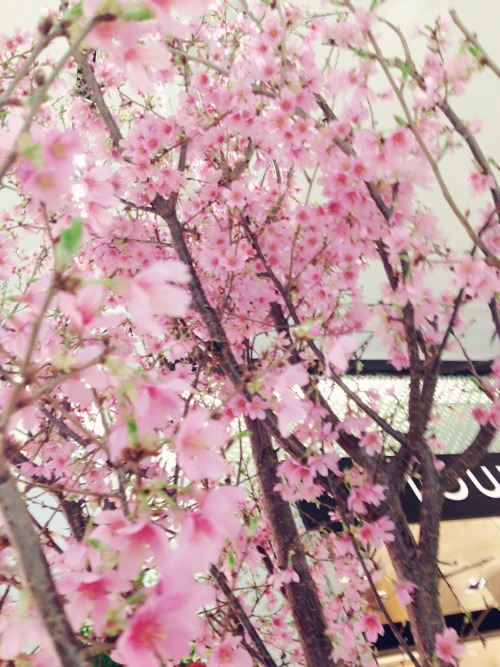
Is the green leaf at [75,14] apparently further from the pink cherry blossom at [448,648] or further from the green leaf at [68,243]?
the pink cherry blossom at [448,648]

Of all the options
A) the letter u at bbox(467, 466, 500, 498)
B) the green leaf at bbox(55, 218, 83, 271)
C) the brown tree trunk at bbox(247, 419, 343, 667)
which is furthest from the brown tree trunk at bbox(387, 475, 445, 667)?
the letter u at bbox(467, 466, 500, 498)

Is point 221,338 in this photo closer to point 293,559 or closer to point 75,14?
point 293,559

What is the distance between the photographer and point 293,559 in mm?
1369

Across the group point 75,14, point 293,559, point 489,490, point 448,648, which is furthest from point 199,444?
point 489,490

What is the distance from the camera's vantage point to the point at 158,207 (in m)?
1.60

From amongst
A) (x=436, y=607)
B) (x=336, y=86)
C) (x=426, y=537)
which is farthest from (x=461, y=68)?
(x=436, y=607)

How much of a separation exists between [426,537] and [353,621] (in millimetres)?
871

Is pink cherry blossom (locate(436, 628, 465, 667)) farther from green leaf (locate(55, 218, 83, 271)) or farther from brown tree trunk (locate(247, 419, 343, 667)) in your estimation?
green leaf (locate(55, 218, 83, 271))

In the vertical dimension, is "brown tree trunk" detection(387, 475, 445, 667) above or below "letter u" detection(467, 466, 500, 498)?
below

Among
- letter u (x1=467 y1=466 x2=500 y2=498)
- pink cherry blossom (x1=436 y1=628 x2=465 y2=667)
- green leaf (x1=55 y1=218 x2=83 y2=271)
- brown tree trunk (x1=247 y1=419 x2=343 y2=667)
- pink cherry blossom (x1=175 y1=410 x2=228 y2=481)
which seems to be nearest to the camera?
green leaf (x1=55 y1=218 x2=83 y2=271)

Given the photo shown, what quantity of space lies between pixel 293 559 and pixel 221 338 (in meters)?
0.63

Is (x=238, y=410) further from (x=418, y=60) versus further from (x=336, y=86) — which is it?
(x=418, y=60)

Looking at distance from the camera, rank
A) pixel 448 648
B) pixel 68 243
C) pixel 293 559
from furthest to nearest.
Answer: pixel 293 559, pixel 448 648, pixel 68 243

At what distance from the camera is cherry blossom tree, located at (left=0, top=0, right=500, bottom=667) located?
459 millimetres
